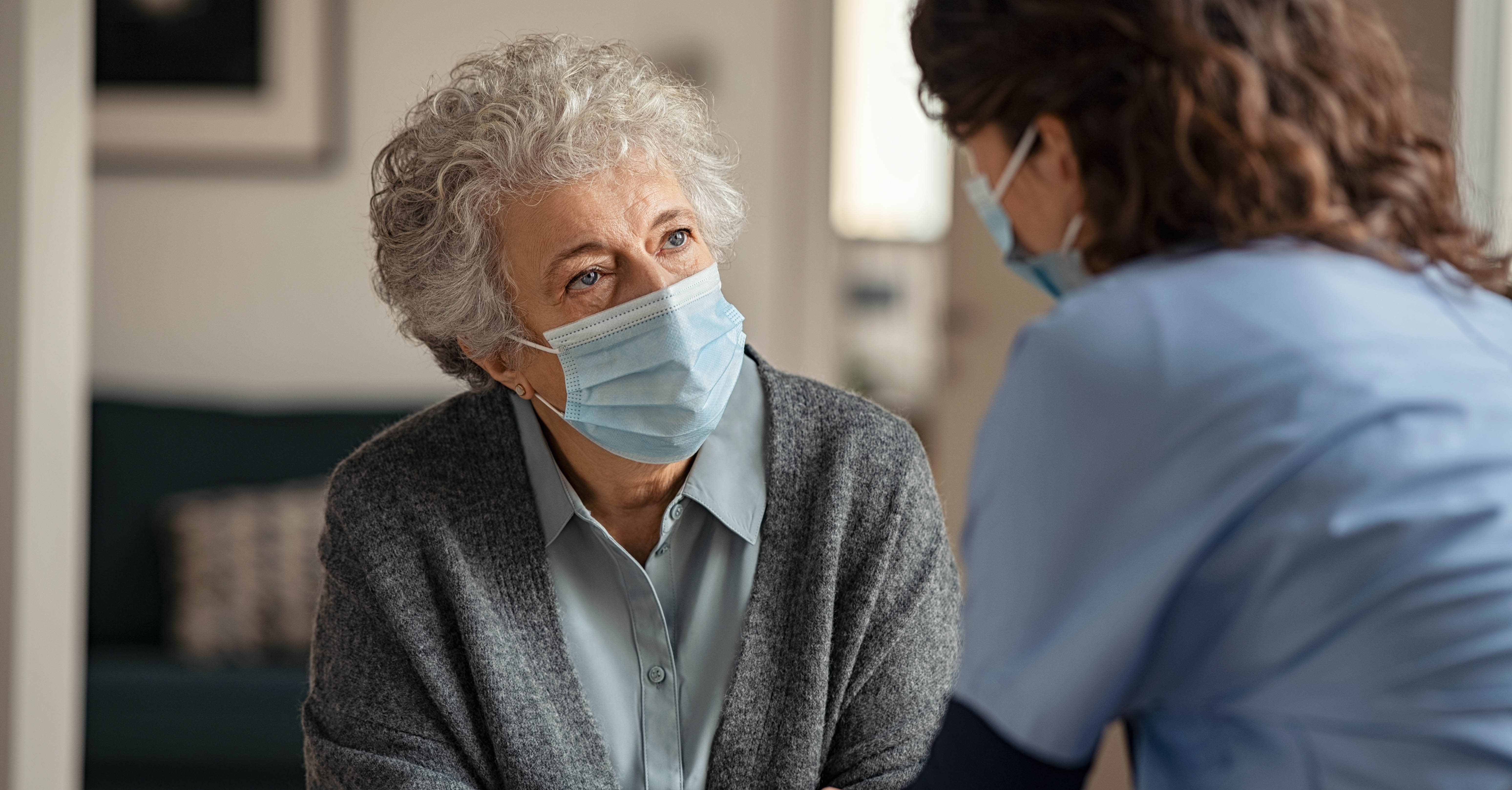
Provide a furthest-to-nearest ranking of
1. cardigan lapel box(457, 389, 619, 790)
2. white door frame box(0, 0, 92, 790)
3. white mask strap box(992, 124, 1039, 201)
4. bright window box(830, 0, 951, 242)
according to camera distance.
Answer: bright window box(830, 0, 951, 242) → white door frame box(0, 0, 92, 790) → cardigan lapel box(457, 389, 619, 790) → white mask strap box(992, 124, 1039, 201)

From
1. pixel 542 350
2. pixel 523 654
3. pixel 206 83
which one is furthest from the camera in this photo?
pixel 206 83

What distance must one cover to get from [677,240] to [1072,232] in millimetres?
560

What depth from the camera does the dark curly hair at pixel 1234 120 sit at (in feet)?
2.56

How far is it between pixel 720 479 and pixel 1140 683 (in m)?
0.63

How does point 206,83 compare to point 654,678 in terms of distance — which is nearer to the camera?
point 654,678

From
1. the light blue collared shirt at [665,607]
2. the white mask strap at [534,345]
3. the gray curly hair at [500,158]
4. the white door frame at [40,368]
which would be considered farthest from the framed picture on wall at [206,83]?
the light blue collared shirt at [665,607]

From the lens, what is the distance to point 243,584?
9.70ft

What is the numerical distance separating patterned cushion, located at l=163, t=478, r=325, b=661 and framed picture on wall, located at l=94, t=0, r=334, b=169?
1.11m

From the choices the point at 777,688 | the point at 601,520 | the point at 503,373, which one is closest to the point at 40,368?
the point at 503,373

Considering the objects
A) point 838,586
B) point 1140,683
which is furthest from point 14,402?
point 1140,683

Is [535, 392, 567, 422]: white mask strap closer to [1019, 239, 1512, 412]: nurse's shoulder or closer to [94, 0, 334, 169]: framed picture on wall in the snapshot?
[1019, 239, 1512, 412]: nurse's shoulder

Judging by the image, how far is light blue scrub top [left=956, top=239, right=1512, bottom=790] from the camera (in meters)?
0.70

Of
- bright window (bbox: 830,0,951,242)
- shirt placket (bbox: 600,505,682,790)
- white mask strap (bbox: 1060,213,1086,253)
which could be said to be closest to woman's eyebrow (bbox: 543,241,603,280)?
shirt placket (bbox: 600,505,682,790)

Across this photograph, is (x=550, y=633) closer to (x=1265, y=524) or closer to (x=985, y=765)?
(x=985, y=765)
